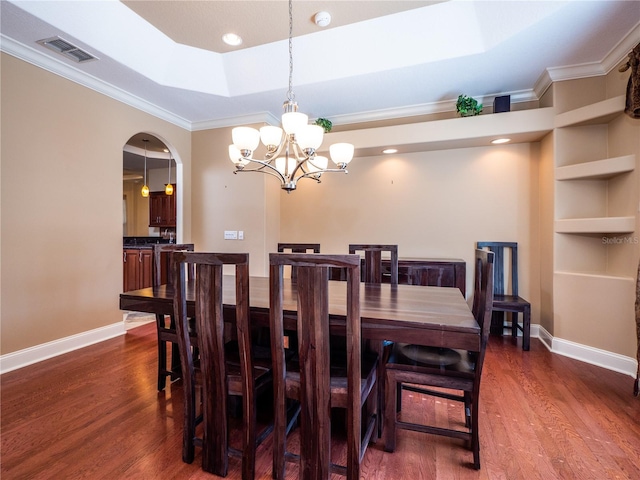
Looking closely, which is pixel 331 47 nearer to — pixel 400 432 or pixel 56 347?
pixel 400 432

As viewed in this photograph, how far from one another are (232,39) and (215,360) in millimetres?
2958

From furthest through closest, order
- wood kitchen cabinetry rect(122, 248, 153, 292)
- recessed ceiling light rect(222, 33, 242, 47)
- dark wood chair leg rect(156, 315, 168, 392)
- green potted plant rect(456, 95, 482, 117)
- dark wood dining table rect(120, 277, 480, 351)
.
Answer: wood kitchen cabinetry rect(122, 248, 153, 292)
green potted plant rect(456, 95, 482, 117)
recessed ceiling light rect(222, 33, 242, 47)
dark wood chair leg rect(156, 315, 168, 392)
dark wood dining table rect(120, 277, 480, 351)

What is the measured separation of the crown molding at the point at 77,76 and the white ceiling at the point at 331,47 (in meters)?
0.01

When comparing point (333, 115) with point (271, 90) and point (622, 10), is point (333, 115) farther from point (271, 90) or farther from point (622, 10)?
point (622, 10)

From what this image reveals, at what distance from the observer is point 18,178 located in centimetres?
256

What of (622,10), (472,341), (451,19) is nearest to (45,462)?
(472,341)

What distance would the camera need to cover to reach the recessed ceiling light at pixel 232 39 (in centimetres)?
284

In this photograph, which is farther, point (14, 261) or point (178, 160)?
point (178, 160)

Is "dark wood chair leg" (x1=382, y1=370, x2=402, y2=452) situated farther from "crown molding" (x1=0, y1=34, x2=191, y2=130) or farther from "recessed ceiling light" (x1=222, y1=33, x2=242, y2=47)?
"crown molding" (x1=0, y1=34, x2=191, y2=130)

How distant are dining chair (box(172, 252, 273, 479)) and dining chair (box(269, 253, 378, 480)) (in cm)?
13

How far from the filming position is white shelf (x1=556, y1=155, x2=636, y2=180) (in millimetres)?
2495

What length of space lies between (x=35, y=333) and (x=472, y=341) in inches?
138

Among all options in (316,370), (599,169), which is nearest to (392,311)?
(316,370)

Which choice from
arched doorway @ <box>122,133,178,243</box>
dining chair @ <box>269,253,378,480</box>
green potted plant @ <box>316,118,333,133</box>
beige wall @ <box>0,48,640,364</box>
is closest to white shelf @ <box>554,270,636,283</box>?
beige wall @ <box>0,48,640,364</box>
